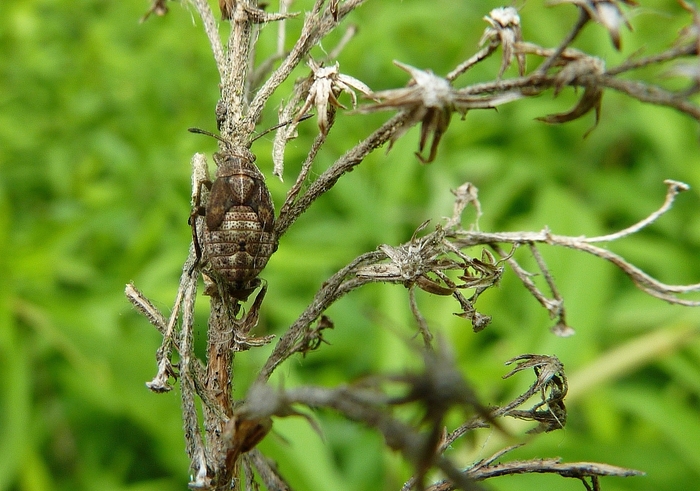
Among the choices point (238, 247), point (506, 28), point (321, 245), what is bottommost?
point (238, 247)

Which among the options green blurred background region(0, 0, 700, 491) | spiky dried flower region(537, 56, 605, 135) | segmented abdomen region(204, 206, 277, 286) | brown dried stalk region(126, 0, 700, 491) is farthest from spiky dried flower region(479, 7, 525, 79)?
green blurred background region(0, 0, 700, 491)

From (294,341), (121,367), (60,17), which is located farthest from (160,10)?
(60,17)

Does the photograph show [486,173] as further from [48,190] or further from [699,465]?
[48,190]

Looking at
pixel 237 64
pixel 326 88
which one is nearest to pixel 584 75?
pixel 326 88

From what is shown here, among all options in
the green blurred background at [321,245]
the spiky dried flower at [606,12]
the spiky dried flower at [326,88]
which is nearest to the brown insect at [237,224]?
the spiky dried flower at [326,88]

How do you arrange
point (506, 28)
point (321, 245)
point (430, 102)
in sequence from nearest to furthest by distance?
point (430, 102), point (506, 28), point (321, 245)

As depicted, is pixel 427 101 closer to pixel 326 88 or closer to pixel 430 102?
pixel 430 102

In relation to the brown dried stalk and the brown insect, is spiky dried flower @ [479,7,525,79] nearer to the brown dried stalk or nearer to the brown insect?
the brown dried stalk
